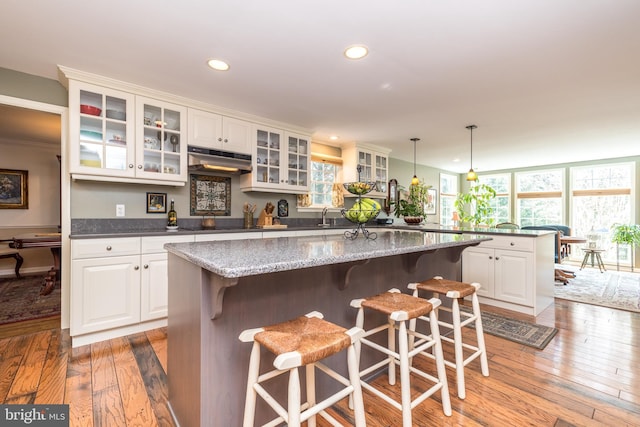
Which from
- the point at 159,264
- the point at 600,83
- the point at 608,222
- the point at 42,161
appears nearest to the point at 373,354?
the point at 159,264

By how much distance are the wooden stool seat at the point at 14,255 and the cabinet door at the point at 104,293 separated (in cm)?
329

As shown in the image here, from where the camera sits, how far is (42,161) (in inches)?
200

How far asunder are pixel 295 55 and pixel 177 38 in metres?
0.82

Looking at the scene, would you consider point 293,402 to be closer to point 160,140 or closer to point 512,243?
point 160,140

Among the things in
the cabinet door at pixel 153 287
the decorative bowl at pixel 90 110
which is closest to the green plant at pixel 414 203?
the cabinet door at pixel 153 287

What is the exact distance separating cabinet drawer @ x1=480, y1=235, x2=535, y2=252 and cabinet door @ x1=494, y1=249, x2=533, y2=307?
0.05 meters

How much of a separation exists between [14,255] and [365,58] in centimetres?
578

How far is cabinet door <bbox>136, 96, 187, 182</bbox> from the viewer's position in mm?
2855

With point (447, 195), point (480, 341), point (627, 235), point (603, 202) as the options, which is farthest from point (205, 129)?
point (603, 202)

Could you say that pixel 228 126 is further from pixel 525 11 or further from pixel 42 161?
pixel 42 161

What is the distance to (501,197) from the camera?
313 inches

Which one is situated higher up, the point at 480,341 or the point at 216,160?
the point at 216,160

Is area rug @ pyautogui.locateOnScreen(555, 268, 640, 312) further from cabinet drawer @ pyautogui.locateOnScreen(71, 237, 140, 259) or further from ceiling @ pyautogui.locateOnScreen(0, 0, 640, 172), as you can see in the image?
cabinet drawer @ pyautogui.locateOnScreen(71, 237, 140, 259)

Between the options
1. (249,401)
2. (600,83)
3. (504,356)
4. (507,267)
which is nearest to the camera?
(249,401)
